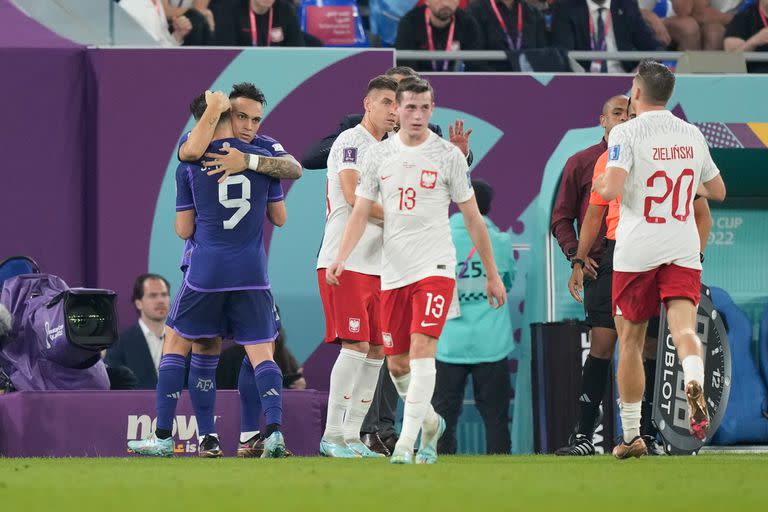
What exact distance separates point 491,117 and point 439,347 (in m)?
2.31

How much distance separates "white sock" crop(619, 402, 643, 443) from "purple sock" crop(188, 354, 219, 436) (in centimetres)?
233

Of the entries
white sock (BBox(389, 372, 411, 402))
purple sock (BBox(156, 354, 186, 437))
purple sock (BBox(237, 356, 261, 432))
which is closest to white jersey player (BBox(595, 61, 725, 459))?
white sock (BBox(389, 372, 411, 402))

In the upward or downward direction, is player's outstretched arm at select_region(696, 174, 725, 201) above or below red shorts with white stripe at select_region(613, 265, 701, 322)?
above

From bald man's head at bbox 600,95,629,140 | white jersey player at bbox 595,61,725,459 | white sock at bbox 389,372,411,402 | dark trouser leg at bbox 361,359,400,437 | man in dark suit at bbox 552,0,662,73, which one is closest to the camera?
white jersey player at bbox 595,61,725,459

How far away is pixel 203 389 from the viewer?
26.7 feet

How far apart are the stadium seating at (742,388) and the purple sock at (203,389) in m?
4.16

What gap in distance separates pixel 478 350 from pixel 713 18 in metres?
5.24

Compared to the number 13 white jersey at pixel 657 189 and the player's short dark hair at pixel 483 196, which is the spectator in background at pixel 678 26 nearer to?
the player's short dark hair at pixel 483 196

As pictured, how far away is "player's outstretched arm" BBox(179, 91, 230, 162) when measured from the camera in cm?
794

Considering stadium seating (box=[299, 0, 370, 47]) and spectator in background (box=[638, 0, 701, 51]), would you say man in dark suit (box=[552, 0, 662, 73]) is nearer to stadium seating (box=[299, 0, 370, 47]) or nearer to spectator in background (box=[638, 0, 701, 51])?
spectator in background (box=[638, 0, 701, 51])

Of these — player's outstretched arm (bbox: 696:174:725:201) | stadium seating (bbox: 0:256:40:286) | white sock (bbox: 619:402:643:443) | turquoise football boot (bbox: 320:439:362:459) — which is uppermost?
player's outstretched arm (bbox: 696:174:725:201)

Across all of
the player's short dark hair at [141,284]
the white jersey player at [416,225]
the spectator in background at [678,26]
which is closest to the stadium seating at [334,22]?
the spectator in background at [678,26]

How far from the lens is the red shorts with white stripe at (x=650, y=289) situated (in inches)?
286

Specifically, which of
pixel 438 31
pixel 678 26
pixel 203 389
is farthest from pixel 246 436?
pixel 678 26
